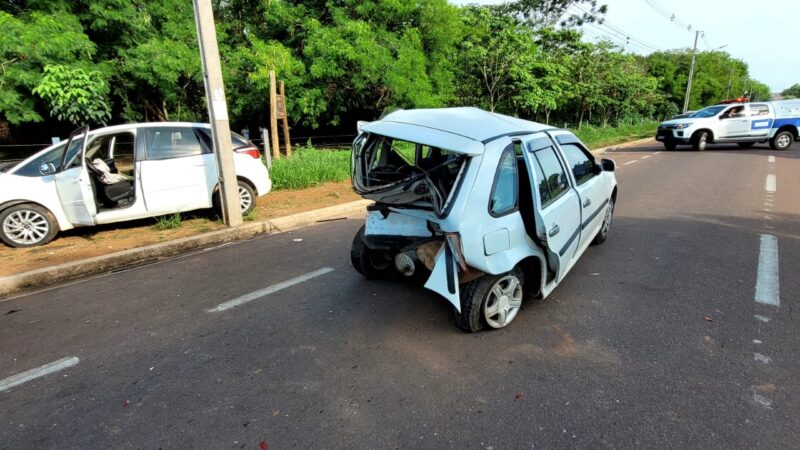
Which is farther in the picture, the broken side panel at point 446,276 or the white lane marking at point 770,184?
the white lane marking at point 770,184

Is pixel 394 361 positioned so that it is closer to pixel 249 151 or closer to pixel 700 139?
pixel 249 151

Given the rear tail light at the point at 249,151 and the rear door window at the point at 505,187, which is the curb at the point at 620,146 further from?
the rear door window at the point at 505,187

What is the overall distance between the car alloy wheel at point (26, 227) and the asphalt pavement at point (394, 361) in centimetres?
188

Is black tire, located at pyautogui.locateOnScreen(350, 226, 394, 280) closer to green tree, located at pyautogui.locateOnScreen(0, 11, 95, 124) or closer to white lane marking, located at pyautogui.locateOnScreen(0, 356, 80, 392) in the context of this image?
white lane marking, located at pyautogui.locateOnScreen(0, 356, 80, 392)

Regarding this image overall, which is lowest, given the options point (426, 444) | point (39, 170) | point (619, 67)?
point (426, 444)

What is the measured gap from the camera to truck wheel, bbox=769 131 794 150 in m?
18.0

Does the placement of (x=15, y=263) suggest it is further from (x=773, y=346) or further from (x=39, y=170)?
(x=773, y=346)

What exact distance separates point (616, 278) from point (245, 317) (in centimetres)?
375

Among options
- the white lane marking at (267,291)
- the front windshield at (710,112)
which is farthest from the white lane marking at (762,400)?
the front windshield at (710,112)

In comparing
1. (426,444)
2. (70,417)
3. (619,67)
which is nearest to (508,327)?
(426,444)

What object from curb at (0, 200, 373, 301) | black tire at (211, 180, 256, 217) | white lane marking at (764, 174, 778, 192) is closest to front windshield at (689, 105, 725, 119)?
white lane marking at (764, 174, 778, 192)

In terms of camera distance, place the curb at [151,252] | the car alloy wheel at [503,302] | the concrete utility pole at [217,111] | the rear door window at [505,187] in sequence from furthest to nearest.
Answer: the concrete utility pole at [217,111] → the curb at [151,252] → the car alloy wheel at [503,302] → the rear door window at [505,187]

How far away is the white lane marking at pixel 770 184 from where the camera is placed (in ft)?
31.0

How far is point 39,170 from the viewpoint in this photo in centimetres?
605
